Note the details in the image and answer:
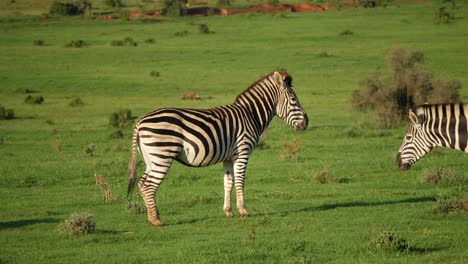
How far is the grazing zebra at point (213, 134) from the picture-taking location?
487 inches

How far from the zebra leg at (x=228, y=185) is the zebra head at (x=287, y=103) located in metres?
1.21

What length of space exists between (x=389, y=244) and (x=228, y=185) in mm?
3385

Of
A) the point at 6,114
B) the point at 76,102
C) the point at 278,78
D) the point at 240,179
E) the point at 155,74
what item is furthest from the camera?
the point at 155,74

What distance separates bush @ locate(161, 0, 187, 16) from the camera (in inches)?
2707

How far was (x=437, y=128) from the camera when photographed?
39.2 ft

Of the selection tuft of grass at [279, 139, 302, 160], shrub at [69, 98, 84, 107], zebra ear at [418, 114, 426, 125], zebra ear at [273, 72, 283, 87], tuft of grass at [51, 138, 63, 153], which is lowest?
shrub at [69, 98, 84, 107]

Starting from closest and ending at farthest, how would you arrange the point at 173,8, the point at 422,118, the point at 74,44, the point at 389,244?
the point at 389,244 < the point at 422,118 < the point at 74,44 < the point at 173,8

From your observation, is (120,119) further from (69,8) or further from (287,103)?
(69,8)

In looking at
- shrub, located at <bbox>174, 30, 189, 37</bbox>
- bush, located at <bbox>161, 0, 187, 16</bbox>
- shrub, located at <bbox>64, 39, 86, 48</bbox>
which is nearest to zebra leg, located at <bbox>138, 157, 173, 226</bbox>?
shrub, located at <bbox>64, 39, 86, 48</bbox>

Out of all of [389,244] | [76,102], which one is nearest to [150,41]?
[76,102]

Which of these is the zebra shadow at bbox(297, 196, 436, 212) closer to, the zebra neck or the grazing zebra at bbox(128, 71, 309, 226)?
the grazing zebra at bbox(128, 71, 309, 226)

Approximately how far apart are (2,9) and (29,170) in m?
56.7

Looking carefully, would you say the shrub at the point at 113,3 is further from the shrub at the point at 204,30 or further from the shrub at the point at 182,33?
the shrub at the point at 182,33

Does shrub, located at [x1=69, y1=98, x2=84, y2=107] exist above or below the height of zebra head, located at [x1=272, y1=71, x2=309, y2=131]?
below
